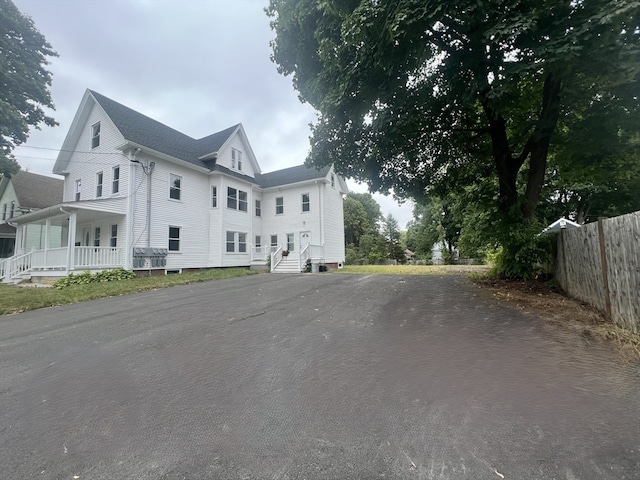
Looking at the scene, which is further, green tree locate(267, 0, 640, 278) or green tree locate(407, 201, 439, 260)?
green tree locate(407, 201, 439, 260)

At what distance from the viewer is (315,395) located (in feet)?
9.36

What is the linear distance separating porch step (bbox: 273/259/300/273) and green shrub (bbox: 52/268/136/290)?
25.2 feet

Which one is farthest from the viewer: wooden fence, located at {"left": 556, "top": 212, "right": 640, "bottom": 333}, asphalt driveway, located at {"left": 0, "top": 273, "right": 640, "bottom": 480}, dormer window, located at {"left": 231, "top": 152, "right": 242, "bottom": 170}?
dormer window, located at {"left": 231, "top": 152, "right": 242, "bottom": 170}

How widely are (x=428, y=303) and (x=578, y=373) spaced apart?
11.8 feet

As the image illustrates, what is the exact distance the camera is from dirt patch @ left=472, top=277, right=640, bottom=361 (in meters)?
3.95

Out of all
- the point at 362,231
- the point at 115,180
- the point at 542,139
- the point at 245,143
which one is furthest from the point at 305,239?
the point at 362,231

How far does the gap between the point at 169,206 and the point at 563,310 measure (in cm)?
1623

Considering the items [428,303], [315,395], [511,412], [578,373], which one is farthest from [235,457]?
[428,303]

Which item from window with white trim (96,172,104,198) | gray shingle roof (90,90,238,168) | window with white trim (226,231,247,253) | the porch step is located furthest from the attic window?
the porch step

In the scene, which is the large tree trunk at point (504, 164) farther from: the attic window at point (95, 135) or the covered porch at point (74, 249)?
the attic window at point (95, 135)

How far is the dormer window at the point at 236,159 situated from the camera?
19.5 m

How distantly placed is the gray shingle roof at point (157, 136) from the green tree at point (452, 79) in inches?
373

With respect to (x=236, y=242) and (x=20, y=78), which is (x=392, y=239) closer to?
(x=236, y=242)

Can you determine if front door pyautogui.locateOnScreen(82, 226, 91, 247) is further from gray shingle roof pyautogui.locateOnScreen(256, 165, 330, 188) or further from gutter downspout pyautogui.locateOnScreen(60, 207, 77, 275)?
gray shingle roof pyautogui.locateOnScreen(256, 165, 330, 188)
